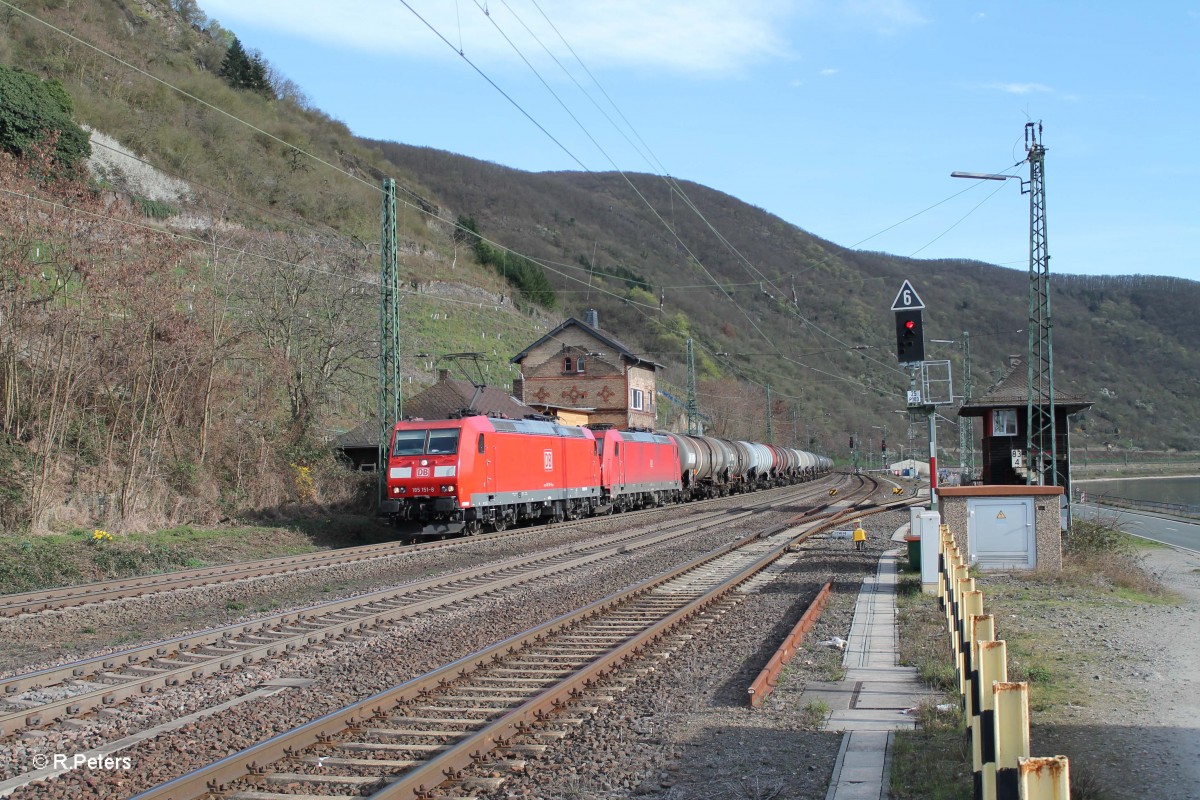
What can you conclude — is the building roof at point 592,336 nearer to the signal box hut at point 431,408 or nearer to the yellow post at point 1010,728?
the signal box hut at point 431,408

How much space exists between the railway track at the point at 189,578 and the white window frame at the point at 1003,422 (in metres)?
21.4

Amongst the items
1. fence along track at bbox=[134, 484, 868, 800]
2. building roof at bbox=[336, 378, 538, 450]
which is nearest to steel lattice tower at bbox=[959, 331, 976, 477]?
building roof at bbox=[336, 378, 538, 450]

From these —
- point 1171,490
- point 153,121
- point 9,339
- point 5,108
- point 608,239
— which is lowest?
point 1171,490

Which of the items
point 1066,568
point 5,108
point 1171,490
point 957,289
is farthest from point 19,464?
point 957,289

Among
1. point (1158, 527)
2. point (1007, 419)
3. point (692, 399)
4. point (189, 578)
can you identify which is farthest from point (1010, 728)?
point (692, 399)

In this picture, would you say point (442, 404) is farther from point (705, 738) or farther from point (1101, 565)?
point (705, 738)

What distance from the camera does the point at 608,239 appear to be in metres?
169

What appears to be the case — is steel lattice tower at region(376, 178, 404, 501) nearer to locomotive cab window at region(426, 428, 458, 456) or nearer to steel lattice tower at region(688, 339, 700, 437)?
locomotive cab window at region(426, 428, 458, 456)

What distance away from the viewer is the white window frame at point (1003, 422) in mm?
34500

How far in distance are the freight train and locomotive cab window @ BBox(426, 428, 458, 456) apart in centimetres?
2

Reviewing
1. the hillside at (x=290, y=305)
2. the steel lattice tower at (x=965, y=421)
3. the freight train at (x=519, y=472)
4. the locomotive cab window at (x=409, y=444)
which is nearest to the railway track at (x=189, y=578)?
the freight train at (x=519, y=472)

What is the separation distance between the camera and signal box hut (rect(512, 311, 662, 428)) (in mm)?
63062

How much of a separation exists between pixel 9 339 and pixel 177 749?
15.1 metres

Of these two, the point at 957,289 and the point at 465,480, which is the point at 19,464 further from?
the point at 957,289
